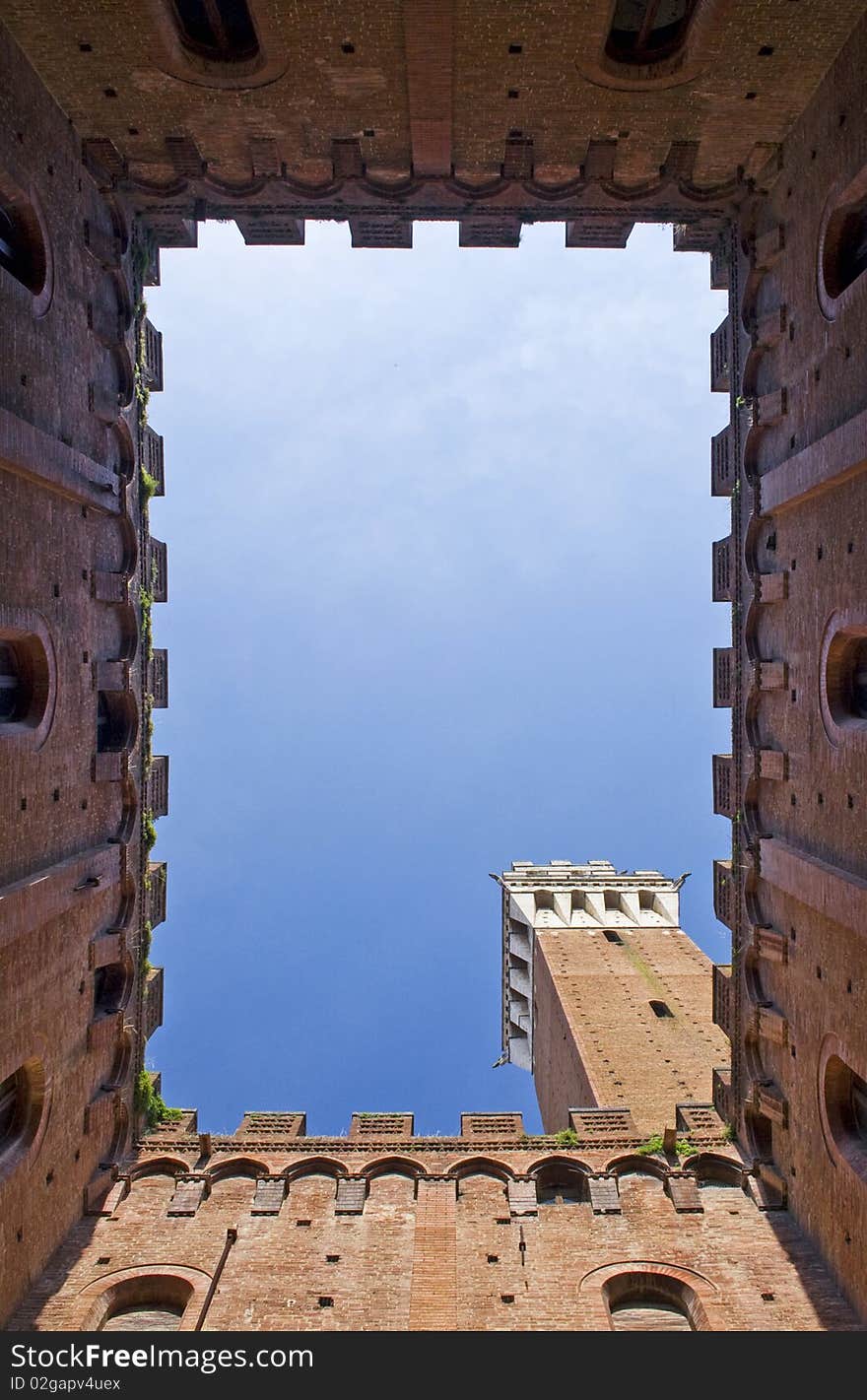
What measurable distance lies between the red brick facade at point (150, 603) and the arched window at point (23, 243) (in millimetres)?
49

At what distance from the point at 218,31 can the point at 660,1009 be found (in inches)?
1089

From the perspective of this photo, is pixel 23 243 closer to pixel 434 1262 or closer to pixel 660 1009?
pixel 434 1262

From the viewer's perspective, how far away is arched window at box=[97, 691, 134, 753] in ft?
57.5

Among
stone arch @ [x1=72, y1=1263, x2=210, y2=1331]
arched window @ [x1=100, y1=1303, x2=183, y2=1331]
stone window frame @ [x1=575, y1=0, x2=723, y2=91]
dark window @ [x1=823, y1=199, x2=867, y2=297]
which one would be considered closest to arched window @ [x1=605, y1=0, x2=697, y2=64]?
stone window frame @ [x1=575, y1=0, x2=723, y2=91]

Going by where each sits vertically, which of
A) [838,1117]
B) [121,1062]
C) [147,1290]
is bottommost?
[147,1290]

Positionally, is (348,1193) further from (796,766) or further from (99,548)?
(99,548)

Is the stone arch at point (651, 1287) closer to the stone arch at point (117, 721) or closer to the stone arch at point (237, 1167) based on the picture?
the stone arch at point (237, 1167)

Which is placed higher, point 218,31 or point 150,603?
point 218,31

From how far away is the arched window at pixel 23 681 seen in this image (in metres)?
13.8

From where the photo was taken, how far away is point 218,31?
1416 centimetres

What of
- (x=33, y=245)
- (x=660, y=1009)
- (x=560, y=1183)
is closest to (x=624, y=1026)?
(x=660, y=1009)

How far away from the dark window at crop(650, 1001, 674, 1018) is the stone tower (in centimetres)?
4
